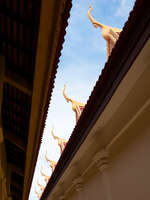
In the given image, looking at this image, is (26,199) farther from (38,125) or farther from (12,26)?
(12,26)

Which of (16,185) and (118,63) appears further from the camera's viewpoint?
(16,185)

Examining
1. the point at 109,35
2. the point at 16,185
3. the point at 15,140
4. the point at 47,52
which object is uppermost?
the point at 109,35

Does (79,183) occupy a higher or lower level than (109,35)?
lower

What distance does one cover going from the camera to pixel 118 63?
360 centimetres

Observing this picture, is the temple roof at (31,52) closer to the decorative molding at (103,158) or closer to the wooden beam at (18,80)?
the wooden beam at (18,80)

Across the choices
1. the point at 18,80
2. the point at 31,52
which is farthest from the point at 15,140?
the point at 31,52

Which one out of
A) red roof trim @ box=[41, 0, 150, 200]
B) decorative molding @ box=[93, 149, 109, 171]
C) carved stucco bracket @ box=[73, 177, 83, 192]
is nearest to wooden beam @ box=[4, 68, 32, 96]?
red roof trim @ box=[41, 0, 150, 200]

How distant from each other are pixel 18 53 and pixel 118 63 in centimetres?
157

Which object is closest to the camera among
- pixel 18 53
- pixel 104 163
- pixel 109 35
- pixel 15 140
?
pixel 18 53

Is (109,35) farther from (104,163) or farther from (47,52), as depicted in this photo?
(47,52)

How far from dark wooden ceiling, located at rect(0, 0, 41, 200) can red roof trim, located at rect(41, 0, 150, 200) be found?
1.12 meters

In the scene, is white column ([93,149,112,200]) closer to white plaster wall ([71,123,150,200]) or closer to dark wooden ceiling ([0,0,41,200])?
white plaster wall ([71,123,150,200])

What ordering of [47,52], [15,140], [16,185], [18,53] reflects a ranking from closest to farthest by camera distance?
[47,52] < [18,53] < [15,140] < [16,185]

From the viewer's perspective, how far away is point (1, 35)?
3.77 meters
